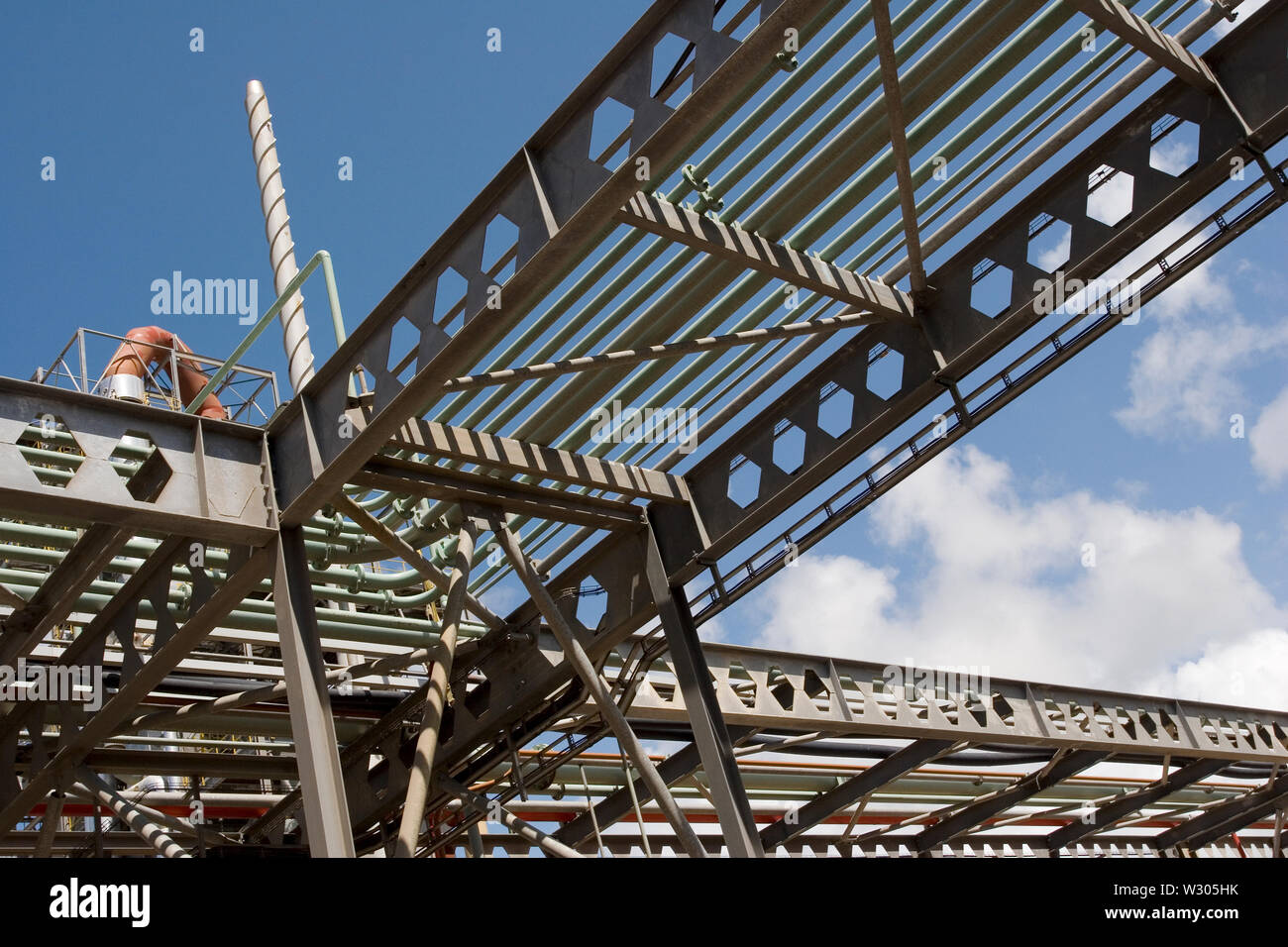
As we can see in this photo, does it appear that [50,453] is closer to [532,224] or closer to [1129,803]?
[532,224]

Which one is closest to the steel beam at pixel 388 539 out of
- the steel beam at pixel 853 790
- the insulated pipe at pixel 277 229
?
the insulated pipe at pixel 277 229

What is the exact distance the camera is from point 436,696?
9703mm

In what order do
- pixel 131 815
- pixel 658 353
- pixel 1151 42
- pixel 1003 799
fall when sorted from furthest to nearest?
pixel 1003 799 < pixel 131 815 < pixel 658 353 < pixel 1151 42

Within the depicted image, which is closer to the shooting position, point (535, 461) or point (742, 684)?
point (535, 461)

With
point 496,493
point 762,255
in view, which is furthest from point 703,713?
point 762,255

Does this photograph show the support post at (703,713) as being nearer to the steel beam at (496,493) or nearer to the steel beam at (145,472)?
the steel beam at (496,493)

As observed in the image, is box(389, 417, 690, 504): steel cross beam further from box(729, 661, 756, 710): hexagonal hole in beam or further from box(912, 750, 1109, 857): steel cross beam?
box(912, 750, 1109, 857): steel cross beam

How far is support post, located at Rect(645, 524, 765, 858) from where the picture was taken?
9.84 metres

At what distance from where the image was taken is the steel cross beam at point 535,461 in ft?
31.3

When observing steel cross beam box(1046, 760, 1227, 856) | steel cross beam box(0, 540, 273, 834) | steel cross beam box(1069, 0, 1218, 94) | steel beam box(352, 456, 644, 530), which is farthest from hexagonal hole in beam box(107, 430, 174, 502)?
steel cross beam box(1046, 760, 1227, 856)

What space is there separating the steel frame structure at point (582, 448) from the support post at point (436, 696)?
30mm

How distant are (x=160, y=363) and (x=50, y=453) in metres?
12.9

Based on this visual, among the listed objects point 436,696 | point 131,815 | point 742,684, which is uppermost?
point 742,684
